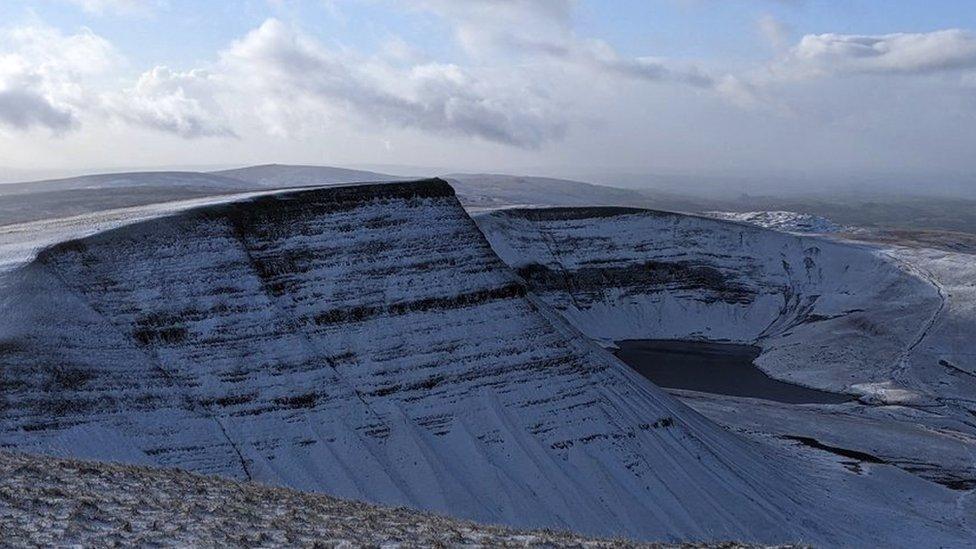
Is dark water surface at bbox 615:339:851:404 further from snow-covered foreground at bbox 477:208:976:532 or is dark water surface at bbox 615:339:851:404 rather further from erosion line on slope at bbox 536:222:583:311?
erosion line on slope at bbox 536:222:583:311

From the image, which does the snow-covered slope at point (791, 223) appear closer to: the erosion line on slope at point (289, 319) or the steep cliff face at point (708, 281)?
the steep cliff face at point (708, 281)

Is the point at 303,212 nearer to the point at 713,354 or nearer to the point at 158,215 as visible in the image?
the point at 158,215

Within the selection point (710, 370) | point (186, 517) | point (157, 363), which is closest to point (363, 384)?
point (157, 363)

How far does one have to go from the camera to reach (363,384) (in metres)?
34.5

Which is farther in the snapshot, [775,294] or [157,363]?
[775,294]

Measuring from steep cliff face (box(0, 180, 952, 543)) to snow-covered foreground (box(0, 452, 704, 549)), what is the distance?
1287 centimetres

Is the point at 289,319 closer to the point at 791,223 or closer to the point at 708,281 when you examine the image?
the point at 708,281

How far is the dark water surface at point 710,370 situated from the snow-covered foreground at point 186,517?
5039cm

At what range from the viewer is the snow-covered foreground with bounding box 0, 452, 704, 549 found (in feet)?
40.7

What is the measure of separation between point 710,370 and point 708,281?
20606mm

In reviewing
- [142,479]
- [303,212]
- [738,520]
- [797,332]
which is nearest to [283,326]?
[303,212]

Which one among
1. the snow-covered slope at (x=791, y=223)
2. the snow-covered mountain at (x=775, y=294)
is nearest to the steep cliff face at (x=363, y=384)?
the snow-covered mountain at (x=775, y=294)

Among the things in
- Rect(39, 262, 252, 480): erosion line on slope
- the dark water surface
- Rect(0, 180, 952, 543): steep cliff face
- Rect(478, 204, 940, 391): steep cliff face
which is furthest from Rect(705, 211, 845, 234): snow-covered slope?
Rect(39, 262, 252, 480): erosion line on slope

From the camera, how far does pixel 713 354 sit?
3007 inches
